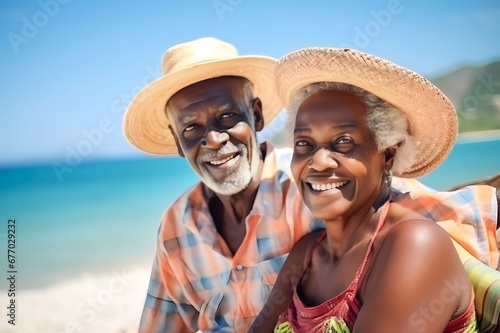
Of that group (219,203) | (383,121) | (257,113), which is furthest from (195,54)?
(383,121)

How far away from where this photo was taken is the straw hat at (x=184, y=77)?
118 inches

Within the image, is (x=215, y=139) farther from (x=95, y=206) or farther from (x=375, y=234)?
(x=95, y=206)

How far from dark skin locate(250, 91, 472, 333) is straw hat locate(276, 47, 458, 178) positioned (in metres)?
0.08

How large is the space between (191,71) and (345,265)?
1.32m

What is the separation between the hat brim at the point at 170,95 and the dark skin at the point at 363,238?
1.01 m

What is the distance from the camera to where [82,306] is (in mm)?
9164

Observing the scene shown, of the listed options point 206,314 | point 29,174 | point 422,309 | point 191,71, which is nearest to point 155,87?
point 191,71

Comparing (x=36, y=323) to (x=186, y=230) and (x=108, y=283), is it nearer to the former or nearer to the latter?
(x=108, y=283)

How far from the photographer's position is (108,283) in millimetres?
10977

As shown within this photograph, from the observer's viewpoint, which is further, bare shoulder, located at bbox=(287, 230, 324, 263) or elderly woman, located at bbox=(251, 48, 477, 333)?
bare shoulder, located at bbox=(287, 230, 324, 263)

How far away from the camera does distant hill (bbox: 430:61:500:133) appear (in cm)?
1362

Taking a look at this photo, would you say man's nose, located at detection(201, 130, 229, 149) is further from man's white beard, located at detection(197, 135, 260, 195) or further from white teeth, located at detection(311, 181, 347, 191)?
white teeth, located at detection(311, 181, 347, 191)

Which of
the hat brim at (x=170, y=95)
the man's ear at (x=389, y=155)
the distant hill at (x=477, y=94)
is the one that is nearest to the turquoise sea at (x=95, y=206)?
the distant hill at (x=477, y=94)

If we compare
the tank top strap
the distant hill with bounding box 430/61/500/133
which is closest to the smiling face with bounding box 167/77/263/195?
the tank top strap
